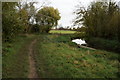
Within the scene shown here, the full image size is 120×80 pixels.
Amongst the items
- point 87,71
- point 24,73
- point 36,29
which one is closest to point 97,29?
point 36,29

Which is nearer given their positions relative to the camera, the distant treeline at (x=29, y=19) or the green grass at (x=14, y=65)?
the green grass at (x=14, y=65)

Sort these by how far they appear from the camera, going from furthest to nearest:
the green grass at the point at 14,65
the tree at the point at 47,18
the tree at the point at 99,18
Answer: the tree at the point at 47,18, the tree at the point at 99,18, the green grass at the point at 14,65

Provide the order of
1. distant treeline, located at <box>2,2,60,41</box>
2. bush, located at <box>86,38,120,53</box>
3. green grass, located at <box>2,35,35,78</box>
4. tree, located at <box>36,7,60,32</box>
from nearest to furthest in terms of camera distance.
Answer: green grass, located at <box>2,35,35,78</box> < distant treeline, located at <box>2,2,60,41</box> < bush, located at <box>86,38,120,53</box> < tree, located at <box>36,7,60,32</box>

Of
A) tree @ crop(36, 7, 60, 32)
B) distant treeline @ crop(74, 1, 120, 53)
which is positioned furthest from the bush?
tree @ crop(36, 7, 60, 32)

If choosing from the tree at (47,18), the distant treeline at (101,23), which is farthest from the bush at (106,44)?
the tree at (47,18)

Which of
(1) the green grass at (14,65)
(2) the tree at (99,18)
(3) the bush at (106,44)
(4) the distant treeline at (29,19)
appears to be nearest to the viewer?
(1) the green grass at (14,65)

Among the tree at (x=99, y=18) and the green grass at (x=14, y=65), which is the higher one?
the tree at (x=99, y=18)

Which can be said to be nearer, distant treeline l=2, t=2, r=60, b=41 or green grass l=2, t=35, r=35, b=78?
green grass l=2, t=35, r=35, b=78

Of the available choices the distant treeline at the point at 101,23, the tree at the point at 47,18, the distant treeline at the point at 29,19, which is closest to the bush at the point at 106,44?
the distant treeline at the point at 101,23

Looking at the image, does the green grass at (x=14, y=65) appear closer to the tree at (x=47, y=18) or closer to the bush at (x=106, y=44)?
the bush at (x=106, y=44)

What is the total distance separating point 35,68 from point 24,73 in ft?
3.57

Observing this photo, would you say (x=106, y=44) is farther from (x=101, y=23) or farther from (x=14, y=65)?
(x=14, y=65)

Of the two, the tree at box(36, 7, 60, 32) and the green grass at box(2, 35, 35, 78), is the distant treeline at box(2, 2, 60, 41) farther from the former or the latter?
the green grass at box(2, 35, 35, 78)

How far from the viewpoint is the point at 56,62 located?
39.6ft
